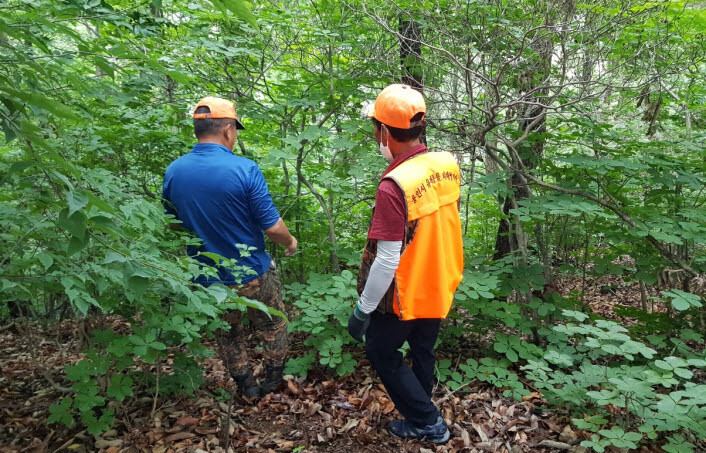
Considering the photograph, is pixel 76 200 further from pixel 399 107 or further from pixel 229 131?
pixel 229 131

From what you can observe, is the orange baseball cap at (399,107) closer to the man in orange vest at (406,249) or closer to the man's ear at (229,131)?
the man in orange vest at (406,249)

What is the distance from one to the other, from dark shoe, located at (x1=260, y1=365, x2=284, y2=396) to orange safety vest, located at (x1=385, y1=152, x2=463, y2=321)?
153 centimetres

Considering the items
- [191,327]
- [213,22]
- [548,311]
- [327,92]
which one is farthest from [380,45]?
[191,327]

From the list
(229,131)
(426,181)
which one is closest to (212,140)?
(229,131)

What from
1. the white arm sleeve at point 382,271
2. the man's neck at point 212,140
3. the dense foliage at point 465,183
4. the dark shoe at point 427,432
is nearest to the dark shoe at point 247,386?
the dense foliage at point 465,183

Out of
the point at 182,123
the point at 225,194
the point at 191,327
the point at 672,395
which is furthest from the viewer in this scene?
the point at 182,123

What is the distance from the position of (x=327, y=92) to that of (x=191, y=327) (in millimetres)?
2668

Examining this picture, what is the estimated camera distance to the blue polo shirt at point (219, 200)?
9.70 feet

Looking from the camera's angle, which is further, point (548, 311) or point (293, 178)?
point (293, 178)

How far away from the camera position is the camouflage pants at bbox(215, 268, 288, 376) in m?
3.22

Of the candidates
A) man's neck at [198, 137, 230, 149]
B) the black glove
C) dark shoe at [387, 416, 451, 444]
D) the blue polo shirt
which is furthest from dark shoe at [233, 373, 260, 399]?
man's neck at [198, 137, 230, 149]

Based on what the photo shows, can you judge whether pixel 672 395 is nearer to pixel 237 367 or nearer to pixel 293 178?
pixel 237 367

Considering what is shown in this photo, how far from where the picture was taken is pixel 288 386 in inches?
137

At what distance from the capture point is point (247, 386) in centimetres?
339
